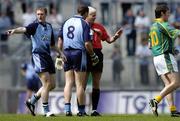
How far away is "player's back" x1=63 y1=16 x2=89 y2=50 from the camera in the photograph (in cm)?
1775

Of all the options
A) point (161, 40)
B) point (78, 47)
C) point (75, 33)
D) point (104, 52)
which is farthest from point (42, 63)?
point (104, 52)

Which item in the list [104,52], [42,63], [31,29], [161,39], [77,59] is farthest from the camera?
[104,52]

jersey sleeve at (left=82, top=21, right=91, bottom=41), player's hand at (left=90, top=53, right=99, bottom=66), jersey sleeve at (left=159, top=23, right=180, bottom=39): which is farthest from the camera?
player's hand at (left=90, top=53, right=99, bottom=66)

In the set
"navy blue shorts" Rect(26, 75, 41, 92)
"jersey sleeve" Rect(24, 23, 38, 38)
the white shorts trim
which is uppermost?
"jersey sleeve" Rect(24, 23, 38, 38)

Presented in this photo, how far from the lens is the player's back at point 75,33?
58.2ft

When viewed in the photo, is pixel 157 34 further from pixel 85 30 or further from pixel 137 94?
pixel 137 94

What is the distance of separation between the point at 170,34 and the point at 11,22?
44.9 ft

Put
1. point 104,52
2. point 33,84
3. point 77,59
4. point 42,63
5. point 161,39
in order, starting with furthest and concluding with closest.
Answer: point 104,52 → point 33,84 → point 42,63 → point 77,59 → point 161,39

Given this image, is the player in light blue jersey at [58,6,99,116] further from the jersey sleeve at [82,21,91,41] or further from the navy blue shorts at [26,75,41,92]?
the navy blue shorts at [26,75,41,92]

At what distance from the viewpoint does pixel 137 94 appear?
89.3 feet

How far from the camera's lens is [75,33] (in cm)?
1780

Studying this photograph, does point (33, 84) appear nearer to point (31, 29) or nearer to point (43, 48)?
point (43, 48)

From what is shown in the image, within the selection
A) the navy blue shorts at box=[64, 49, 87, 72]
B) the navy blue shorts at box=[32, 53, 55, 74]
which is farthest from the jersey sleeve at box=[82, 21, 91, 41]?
the navy blue shorts at box=[32, 53, 55, 74]

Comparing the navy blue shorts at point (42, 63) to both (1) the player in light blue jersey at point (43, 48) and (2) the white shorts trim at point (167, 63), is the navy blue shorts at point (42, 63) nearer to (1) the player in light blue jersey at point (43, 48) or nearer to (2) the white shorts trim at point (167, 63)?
(1) the player in light blue jersey at point (43, 48)
